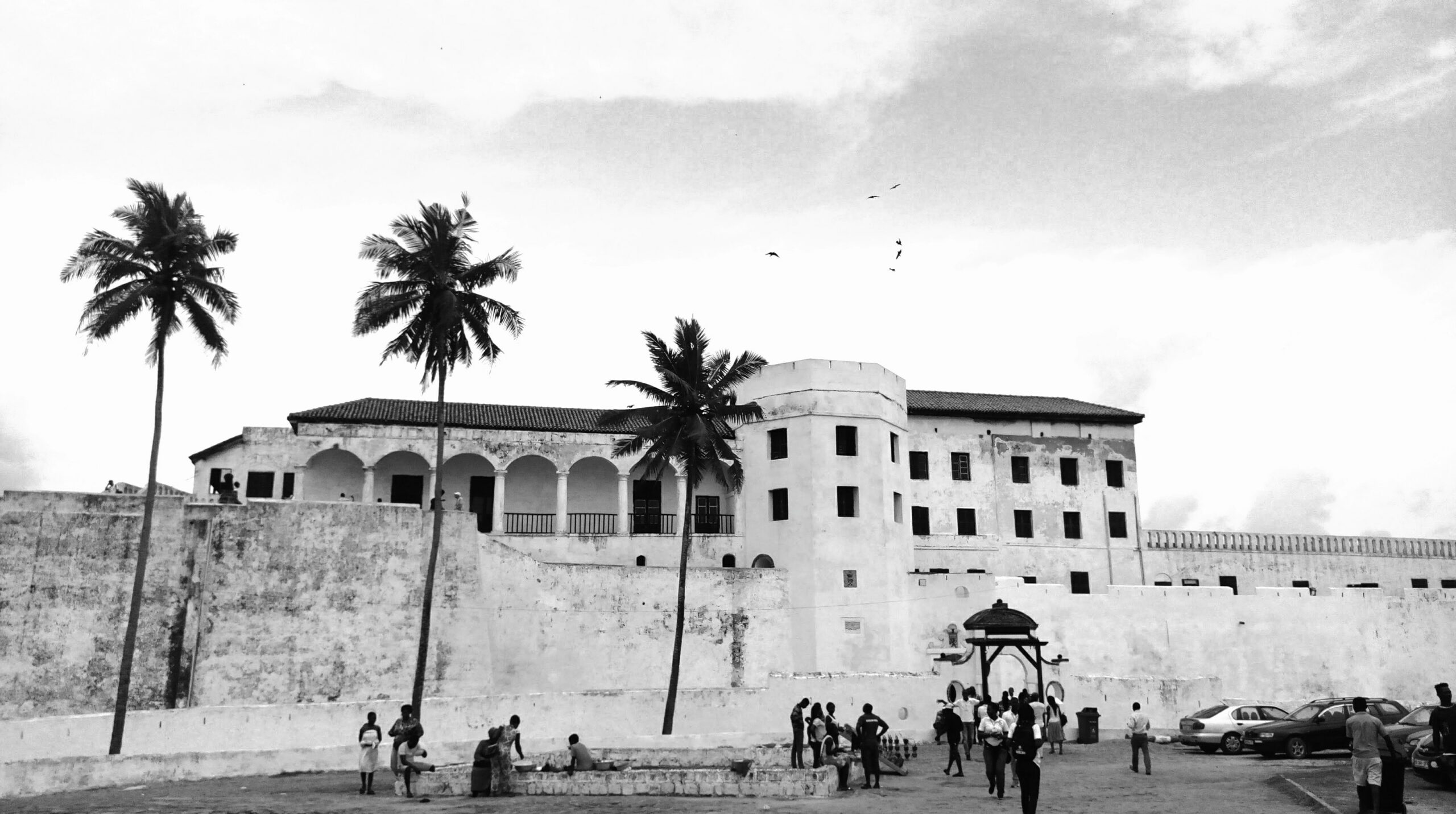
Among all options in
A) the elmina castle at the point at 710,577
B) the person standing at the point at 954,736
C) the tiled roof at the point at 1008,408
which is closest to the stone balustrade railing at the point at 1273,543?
the elmina castle at the point at 710,577

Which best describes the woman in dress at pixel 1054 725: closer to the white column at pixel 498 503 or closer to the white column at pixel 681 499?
the white column at pixel 681 499

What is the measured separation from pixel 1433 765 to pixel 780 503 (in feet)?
78.7

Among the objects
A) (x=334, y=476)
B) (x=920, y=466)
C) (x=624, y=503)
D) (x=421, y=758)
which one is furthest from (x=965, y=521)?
(x=421, y=758)

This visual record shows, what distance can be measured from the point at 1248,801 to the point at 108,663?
87.2 ft

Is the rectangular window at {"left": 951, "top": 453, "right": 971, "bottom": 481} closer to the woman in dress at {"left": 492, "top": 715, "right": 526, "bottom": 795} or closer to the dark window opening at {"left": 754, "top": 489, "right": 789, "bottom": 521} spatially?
the dark window opening at {"left": 754, "top": 489, "right": 789, "bottom": 521}

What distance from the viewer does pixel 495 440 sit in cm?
3997

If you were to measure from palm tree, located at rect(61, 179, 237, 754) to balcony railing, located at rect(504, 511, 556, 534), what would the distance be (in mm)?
14693

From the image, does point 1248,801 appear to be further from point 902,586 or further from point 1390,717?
point 902,586

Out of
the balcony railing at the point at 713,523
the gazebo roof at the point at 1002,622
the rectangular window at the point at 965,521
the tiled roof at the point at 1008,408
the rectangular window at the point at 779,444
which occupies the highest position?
the tiled roof at the point at 1008,408

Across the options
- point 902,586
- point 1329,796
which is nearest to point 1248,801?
point 1329,796

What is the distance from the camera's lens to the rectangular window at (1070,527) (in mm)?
45312

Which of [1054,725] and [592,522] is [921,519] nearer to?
[592,522]

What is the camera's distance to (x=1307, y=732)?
2484cm

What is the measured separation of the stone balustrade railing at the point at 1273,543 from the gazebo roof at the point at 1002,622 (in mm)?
16954
